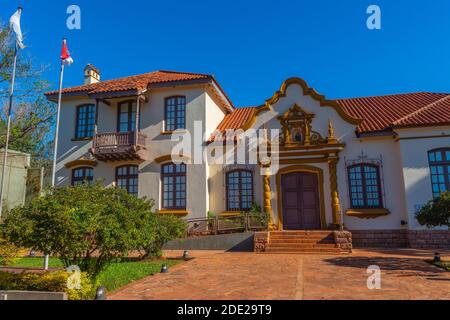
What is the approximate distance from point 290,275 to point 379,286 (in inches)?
92.7

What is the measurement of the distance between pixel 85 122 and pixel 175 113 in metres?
5.92

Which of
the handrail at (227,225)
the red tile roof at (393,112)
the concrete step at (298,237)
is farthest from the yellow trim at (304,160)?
the concrete step at (298,237)

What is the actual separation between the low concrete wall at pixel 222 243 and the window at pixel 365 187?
571 cm

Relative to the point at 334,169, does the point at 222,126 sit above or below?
above

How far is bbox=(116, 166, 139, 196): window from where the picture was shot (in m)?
19.1

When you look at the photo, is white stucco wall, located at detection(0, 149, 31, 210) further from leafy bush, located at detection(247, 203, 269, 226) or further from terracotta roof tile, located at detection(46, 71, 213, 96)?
leafy bush, located at detection(247, 203, 269, 226)

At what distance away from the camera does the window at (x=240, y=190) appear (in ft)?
58.6

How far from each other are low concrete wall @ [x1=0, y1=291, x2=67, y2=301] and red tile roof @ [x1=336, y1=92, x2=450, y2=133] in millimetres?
15182

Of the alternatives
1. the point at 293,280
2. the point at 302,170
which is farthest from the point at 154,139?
the point at 293,280

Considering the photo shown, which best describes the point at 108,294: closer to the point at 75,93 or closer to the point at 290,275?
the point at 290,275

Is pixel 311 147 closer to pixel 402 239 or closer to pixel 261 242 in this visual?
pixel 261 242

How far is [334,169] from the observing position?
1684cm

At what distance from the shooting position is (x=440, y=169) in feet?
50.6
